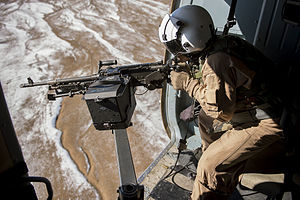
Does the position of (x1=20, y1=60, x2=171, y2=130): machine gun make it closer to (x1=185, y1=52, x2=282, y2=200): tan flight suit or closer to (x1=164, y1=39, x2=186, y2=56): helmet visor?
(x1=164, y1=39, x2=186, y2=56): helmet visor

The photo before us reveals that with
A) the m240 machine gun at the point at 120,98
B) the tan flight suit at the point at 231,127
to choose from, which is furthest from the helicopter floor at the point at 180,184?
the m240 machine gun at the point at 120,98

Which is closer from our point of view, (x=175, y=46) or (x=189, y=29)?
(x=189, y=29)

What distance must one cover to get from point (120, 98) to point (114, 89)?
0.11 meters

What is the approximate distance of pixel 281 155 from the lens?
2607mm

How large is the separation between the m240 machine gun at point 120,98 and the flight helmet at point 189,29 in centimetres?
41

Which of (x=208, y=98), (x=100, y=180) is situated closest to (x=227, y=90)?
(x=208, y=98)

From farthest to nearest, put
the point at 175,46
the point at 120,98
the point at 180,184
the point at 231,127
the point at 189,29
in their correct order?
1. the point at 180,184
2. the point at 231,127
3. the point at 175,46
4. the point at 189,29
5. the point at 120,98

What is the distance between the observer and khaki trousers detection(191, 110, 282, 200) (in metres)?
2.29

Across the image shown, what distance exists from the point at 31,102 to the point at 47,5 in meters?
8.51

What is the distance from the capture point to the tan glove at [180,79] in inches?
109

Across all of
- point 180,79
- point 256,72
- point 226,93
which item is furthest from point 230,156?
point 180,79

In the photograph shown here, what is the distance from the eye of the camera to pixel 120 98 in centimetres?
212

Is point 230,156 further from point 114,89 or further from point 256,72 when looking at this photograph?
point 114,89

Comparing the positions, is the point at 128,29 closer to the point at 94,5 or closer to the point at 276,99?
the point at 94,5
